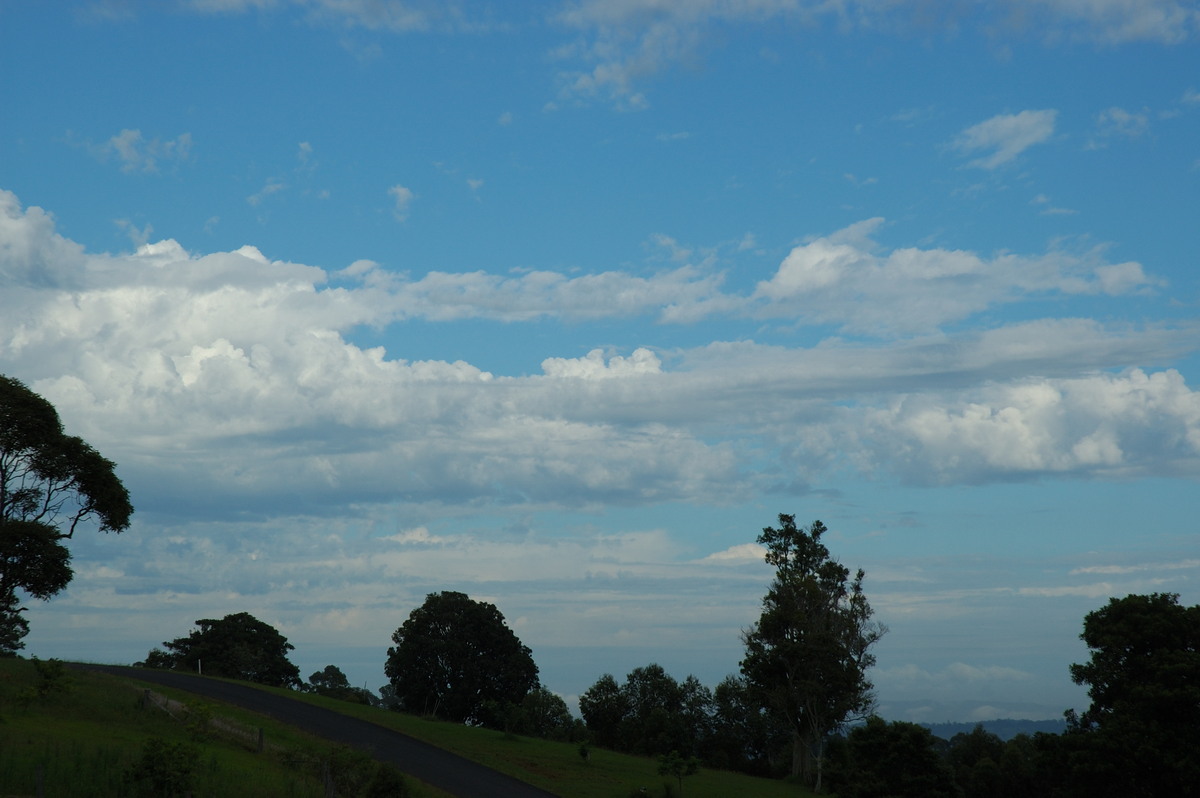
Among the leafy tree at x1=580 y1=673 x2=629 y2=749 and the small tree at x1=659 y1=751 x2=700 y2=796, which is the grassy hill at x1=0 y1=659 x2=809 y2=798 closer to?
the small tree at x1=659 y1=751 x2=700 y2=796

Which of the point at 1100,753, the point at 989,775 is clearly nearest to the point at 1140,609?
the point at 1100,753

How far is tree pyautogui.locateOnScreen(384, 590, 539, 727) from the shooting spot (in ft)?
277

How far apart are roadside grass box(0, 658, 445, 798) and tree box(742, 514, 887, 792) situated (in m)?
33.0

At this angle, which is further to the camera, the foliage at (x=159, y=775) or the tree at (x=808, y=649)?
the tree at (x=808, y=649)

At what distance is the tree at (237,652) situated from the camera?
89.1 metres

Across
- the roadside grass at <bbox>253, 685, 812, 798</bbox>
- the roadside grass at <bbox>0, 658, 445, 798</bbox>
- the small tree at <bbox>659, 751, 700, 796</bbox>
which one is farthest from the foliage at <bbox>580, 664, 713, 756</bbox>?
the roadside grass at <bbox>0, 658, 445, 798</bbox>

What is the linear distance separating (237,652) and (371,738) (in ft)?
141

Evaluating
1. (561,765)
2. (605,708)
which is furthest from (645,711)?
(561,765)

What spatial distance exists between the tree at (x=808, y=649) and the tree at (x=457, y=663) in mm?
25528

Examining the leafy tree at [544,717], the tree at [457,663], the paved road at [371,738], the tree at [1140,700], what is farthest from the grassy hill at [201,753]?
the tree at [457,663]

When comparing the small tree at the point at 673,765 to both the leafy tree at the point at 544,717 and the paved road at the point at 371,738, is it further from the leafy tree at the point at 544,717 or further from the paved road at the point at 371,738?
the leafy tree at the point at 544,717

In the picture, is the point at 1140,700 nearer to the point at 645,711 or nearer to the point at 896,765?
the point at 896,765

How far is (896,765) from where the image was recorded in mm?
57344

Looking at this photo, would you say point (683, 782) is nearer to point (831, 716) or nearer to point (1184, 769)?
point (831, 716)
